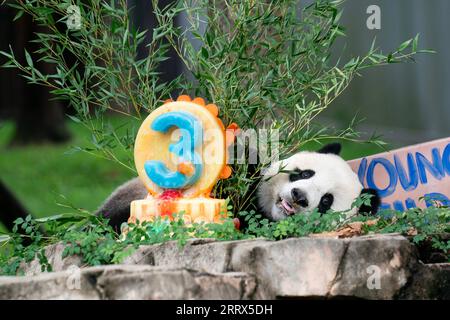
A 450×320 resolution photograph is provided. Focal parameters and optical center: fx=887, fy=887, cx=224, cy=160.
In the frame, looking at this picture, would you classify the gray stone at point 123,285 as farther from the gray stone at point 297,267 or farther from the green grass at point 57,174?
the green grass at point 57,174

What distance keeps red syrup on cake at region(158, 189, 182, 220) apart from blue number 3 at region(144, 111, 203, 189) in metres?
0.03

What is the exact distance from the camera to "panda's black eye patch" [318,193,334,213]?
4574 millimetres

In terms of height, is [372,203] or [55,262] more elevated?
[372,203]

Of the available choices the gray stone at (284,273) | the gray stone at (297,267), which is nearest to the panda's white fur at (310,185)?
the gray stone at (284,273)

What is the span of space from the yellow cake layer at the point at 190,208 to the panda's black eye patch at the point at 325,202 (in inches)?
27.5

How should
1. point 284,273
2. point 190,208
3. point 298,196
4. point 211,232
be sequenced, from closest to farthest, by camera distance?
point 284,273
point 211,232
point 190,208
point 298,196

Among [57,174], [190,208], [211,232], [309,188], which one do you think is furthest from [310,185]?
[57,174]

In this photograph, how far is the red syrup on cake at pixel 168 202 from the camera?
4066 mm

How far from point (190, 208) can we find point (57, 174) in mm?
6532

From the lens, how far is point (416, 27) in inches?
367

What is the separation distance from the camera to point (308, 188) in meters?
4.50

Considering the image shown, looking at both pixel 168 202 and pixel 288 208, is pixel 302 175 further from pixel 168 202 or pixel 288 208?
pixel 168 202

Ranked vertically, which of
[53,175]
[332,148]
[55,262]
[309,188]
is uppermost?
[332,148]
